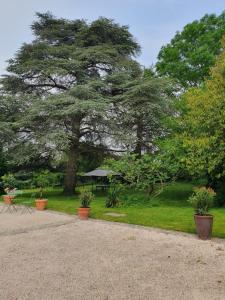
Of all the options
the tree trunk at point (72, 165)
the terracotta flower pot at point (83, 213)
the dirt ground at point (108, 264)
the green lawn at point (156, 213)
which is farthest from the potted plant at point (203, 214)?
the tree trunk at point (72, 165)

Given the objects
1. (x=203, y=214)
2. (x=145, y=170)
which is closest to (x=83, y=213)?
(x=203, y=214)

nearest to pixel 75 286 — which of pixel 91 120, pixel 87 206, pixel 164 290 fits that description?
pixel 164 290

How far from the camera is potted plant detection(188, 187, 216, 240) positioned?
777 cm

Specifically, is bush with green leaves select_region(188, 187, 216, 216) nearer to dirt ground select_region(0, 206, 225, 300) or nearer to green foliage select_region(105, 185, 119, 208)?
dirt ground select_region(0, 206, 225, 300)

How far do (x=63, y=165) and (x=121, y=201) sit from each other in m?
8.67

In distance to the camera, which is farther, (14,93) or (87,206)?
(14,93)

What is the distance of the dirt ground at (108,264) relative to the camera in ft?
14.7

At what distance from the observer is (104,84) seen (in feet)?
60.8

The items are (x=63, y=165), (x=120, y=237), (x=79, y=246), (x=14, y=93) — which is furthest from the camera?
(x=63, y=165)

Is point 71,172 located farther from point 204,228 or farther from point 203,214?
point 204,228

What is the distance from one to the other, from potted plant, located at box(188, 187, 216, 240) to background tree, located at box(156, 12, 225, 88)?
17.5m

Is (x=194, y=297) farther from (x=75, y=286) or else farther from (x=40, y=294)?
(x=40, y=294)

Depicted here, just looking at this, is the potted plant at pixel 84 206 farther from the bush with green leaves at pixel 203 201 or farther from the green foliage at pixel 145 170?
the bush with green leaves at pixel 203 201

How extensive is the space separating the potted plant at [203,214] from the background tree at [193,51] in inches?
690
